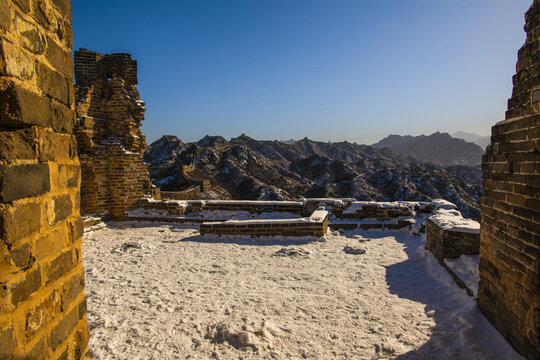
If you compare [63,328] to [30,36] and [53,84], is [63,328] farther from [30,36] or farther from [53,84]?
[30,36]

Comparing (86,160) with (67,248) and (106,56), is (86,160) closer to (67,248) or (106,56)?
(106,56)

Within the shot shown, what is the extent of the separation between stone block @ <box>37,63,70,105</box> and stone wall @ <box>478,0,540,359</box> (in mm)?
4078

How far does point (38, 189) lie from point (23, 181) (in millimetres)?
155

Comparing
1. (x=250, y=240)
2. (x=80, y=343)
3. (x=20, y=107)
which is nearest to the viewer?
(x=20, y=107)

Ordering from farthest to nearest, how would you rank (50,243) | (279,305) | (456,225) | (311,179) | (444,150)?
(444,150) → (311,179) → (456,225) → (279,305) → (50,243)

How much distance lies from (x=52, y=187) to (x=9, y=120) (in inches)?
20.3

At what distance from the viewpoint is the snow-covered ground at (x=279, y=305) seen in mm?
3287

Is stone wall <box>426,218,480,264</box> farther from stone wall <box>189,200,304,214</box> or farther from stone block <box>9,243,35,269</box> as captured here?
stone block <box>9,243,35,269</box>

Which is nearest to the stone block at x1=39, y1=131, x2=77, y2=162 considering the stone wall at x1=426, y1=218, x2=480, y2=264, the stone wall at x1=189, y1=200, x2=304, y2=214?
the stone wall at x1=426, y1=218, x2=480, y2=264

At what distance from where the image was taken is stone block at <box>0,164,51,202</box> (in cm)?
137

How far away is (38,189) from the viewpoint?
5.40 feet

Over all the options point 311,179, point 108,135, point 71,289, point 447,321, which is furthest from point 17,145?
point 311,179

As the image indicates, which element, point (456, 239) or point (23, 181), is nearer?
point (23, 181)

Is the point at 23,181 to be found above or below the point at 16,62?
below
